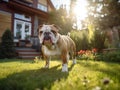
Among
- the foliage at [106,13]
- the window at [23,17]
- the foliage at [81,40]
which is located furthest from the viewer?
the foliage at [106,13]

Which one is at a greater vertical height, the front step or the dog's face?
the dog's face

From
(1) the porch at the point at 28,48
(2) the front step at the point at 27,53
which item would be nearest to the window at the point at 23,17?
(1) the porch at the point at 28,48

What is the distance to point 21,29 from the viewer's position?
21375 mm

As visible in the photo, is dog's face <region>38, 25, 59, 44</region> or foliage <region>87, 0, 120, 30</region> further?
foliage <region>87, 0, 120, 30</region>

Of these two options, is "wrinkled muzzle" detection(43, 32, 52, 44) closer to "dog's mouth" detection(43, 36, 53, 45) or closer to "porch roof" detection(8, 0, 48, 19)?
"dog's mouth" detection(43, 36, 53, 45)

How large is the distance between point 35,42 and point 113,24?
13.6 meters

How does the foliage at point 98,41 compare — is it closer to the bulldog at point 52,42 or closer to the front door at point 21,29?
the front door at point 21,29

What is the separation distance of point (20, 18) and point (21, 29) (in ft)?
3.34

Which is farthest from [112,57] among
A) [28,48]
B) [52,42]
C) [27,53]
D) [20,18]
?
[20,18]

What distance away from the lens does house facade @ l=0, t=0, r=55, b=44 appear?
19.2 meters

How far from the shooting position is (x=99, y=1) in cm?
3112

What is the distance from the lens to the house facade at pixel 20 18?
1920 cm

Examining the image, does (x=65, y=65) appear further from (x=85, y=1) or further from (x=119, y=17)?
(x=85, y=1)

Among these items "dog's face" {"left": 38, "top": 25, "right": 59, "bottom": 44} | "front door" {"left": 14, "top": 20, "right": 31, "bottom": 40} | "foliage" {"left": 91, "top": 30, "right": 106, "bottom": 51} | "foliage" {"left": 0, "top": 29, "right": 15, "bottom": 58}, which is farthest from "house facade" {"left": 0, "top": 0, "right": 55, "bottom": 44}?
"dog's face" {"left": 38, "top": 25, "right": 59, "bottom": 44}
